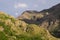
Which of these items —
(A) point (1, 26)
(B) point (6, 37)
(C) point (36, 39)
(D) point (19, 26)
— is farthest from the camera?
(D) point (19, 26)

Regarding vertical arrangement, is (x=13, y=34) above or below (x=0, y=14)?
below

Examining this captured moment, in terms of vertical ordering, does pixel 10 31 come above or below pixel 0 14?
below

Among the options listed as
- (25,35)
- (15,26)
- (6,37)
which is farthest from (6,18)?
(6,37)

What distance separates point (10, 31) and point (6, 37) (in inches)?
380

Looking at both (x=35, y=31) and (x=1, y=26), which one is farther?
(x=35, y=31)

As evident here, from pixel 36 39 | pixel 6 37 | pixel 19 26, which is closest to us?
pixel 6 37

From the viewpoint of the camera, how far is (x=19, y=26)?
12131cm

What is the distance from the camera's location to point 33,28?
128 metres

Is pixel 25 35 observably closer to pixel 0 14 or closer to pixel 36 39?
pixel 36 39

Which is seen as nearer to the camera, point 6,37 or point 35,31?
point 6,37

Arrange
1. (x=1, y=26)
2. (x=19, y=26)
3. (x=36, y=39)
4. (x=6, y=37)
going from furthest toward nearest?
(x=19, y=26) → (x=36, y=39) → (x=1, y=26) → (x=6, y=37)

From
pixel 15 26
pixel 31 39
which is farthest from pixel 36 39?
pixel 15 26

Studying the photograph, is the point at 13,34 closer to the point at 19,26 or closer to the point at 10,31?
the point at 10,31

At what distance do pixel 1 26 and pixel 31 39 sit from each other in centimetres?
1561
